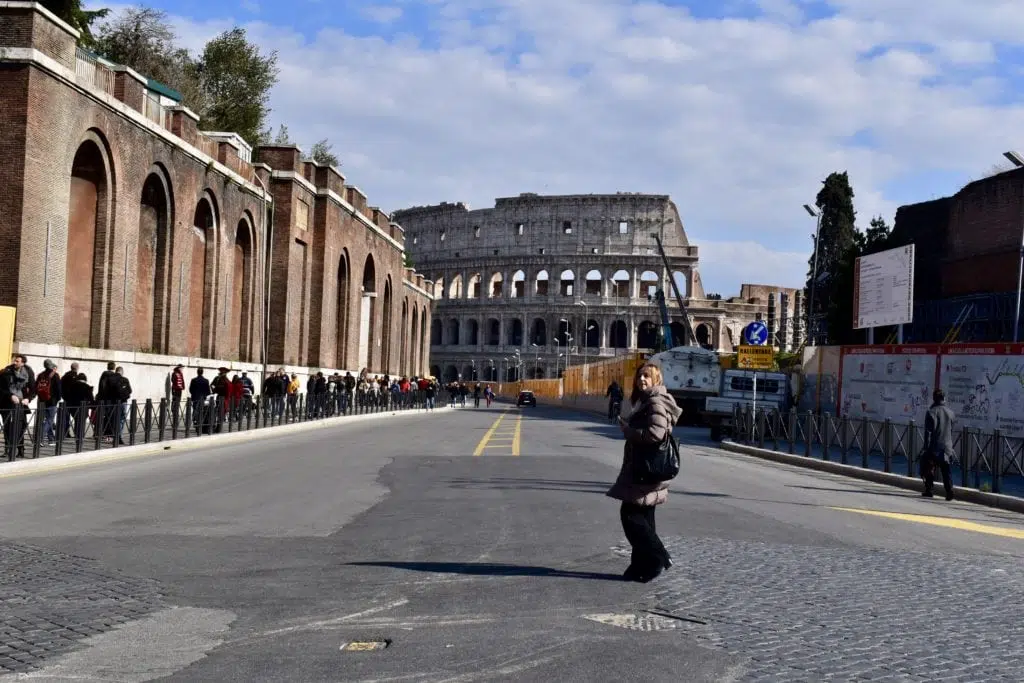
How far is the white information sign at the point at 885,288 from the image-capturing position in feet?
129

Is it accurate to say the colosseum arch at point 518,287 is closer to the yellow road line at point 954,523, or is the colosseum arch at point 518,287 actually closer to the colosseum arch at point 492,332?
the colosseum arch at point 492,332

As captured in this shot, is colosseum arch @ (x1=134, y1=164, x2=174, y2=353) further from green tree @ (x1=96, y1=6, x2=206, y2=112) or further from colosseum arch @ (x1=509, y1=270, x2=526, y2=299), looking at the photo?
colosseum arch @ (x1=509, y1=270, x2=526, y2=299)

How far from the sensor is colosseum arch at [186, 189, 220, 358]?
39.8 meters

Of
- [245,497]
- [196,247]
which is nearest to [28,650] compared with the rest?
[245,497]

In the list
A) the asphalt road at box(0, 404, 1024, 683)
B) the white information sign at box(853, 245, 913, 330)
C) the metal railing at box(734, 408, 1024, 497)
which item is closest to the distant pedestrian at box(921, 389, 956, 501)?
the metal railing at box(734, 408, 1024, 497)

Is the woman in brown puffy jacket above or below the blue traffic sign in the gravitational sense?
below

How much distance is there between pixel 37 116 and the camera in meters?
26.1

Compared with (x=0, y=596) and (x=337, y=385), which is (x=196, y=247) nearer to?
(x=337, y=385)

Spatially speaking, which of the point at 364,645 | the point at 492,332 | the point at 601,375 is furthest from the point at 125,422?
the point at 492,332

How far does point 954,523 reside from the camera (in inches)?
562

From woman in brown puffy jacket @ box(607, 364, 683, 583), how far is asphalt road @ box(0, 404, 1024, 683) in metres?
0.28

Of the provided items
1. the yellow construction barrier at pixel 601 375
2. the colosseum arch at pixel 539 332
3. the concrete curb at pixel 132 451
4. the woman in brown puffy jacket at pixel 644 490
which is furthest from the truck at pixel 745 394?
the colosseum arch at pixel 539 332

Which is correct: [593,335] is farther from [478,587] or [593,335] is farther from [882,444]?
[478,587]

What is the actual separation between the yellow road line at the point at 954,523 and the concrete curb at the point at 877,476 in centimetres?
322
